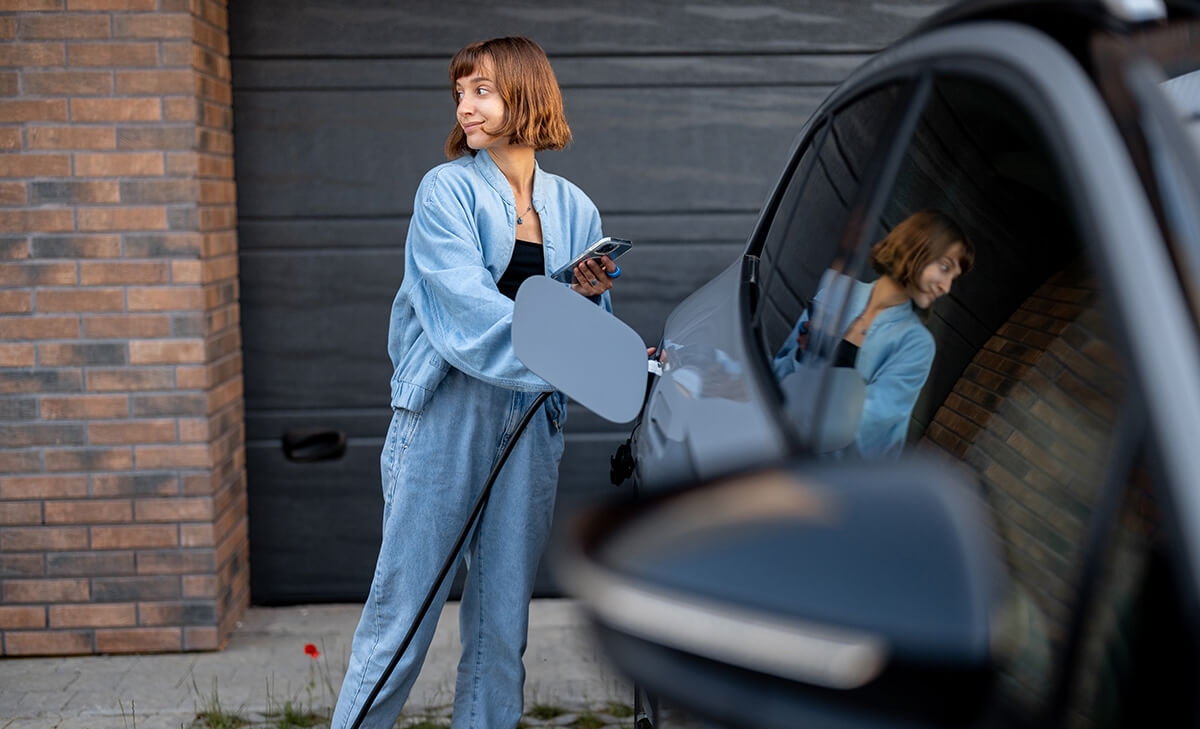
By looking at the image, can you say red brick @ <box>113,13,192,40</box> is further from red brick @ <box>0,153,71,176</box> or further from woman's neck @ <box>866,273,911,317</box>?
woman's neck @ <box>866,273,911,317</box>

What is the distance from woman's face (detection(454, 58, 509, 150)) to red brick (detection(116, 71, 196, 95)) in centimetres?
149

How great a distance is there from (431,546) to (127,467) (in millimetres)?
1587

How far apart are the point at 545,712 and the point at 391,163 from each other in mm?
2052

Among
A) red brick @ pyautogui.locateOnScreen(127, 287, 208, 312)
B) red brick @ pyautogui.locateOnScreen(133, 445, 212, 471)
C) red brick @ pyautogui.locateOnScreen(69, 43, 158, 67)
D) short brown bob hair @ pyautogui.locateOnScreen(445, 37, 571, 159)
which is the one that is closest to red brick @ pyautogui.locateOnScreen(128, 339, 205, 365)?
red brick @ pyautogui.locateOnScreen(127, 287, 208, 312)

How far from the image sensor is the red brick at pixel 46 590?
3.61 meters

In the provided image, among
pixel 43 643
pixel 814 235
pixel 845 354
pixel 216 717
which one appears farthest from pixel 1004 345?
pixel 43 643

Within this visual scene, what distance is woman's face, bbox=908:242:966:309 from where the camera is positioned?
3.73 ft

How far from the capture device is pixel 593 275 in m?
2.32

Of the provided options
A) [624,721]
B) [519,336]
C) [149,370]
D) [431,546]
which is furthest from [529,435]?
[149,370]

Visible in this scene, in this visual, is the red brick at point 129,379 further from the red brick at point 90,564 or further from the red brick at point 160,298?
the red brick at point 90,564

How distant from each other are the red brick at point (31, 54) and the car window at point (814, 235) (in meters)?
2.69

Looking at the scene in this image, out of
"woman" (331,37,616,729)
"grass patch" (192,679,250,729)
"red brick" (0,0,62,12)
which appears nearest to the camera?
"woman" (331,37,616,729)

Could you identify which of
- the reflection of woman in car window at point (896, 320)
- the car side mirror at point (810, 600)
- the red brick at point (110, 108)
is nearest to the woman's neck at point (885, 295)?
the reflection of woman in car window at point (896, 320)

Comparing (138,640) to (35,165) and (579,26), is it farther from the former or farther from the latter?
(579,26)
